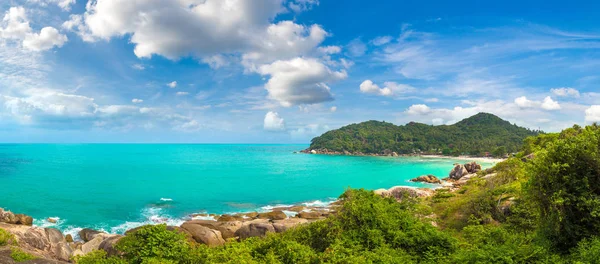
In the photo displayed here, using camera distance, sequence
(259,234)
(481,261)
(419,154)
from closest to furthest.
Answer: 1. (481,261)
2. (259,234)
3. (419,154)

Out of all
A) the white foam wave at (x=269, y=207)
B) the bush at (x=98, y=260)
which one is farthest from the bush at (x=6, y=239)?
the white foam wave at (x=269, y=207)

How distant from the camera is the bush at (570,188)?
1177 cm

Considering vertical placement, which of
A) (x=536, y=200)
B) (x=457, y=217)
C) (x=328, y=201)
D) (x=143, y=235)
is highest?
(x=536, y=200)

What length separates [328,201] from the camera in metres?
48.8

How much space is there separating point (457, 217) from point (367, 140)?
6891 inches

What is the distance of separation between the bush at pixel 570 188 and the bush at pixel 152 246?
1589cm

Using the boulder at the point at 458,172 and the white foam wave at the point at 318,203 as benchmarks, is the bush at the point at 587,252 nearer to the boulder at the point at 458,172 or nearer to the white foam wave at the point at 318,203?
the white foam wave at the point at 318,203

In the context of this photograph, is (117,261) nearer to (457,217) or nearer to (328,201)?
(457,217)

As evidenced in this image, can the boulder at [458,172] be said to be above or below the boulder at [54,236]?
above

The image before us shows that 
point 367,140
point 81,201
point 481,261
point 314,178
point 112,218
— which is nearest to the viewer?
point 481,261

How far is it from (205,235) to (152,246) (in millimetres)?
12930

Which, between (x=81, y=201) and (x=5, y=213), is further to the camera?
(x=81, y=201)

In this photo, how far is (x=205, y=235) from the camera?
25.4 m

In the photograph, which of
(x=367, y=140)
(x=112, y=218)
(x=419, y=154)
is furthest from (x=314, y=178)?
(x=367, y=140)
